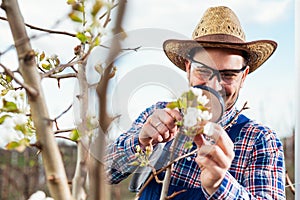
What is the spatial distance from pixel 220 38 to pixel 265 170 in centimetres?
24

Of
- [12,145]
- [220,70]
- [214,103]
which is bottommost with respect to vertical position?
[12,145]

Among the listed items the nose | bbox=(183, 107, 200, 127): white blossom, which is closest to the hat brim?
the nose

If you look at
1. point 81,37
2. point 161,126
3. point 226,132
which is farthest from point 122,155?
point 81,37

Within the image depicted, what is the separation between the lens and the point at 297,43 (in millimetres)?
1273

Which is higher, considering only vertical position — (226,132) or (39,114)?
(226,132)

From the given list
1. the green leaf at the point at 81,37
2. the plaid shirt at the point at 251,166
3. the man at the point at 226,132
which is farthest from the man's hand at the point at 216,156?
the green leaf at the point at 81,37

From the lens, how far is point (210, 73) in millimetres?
740

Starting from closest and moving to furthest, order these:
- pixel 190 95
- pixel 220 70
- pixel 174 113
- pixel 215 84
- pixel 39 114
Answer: pixel 39 114 < pixel 190 95 < pixel 174 113 < pixel 215 84 < pixel 220 70

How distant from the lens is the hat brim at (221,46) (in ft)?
2.82

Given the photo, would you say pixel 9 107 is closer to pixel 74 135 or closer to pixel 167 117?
pixel 74 135

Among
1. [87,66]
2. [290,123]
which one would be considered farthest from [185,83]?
[290,123]

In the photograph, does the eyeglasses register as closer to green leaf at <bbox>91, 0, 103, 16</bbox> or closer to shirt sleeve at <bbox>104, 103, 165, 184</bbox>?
shirt sleeve at <bbox>104, 103, 165, 184</bbox>

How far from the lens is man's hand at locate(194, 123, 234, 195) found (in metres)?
0.62

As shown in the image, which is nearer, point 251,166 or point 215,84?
point 215,84
